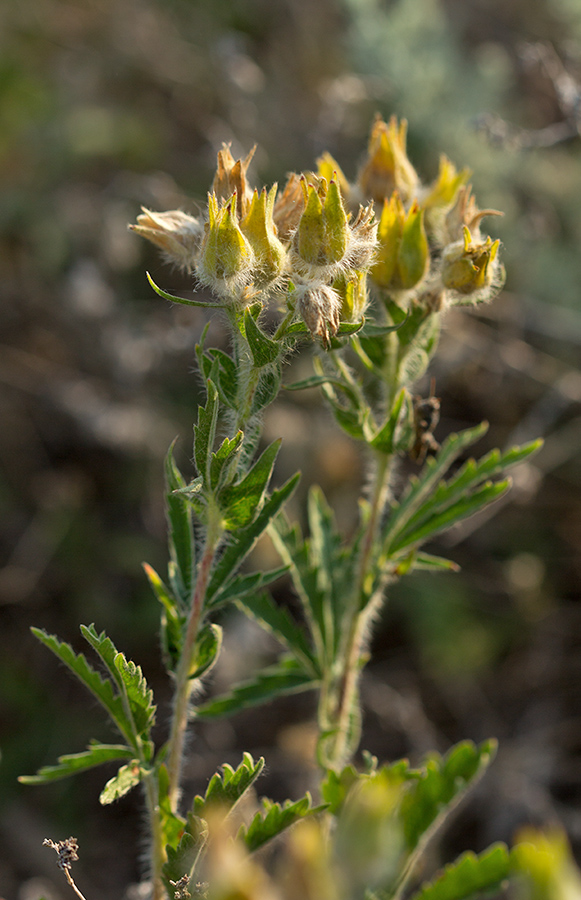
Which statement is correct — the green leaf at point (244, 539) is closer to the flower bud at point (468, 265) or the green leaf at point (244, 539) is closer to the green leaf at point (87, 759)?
the green leaf at point (87, 759)

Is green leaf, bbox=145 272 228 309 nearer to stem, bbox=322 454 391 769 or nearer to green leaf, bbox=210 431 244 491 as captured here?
green leaf, bbox=210 431 244 491

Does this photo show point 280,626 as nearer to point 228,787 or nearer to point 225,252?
point 228,787

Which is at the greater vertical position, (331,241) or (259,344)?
(331,241)

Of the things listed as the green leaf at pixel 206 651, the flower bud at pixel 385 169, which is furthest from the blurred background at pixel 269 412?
the green leaf at pixel 206 651

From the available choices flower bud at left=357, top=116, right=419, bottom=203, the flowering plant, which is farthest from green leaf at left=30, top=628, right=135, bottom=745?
flower bud at left=357, top=116, right=419, bottom=203

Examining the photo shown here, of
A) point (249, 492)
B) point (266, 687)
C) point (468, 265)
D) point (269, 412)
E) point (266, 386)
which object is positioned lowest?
point (269, 412)

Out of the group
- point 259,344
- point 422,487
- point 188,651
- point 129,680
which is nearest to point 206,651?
point 188,651
